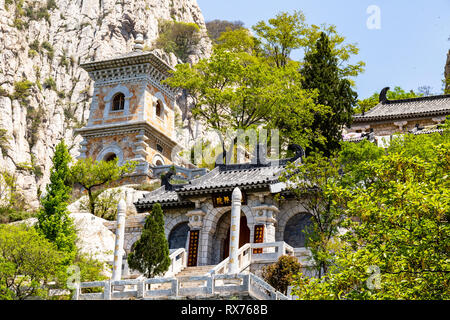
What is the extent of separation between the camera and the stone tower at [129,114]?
47688mm

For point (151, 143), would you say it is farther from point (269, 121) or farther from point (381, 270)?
point (381, 270)

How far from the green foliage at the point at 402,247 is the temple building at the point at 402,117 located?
32547mm

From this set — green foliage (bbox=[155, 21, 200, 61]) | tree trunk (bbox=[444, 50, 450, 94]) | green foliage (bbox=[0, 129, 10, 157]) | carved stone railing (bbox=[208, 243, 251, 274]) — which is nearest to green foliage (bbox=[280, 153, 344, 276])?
carved stone railing (bbox=[208, 243, 251, 274])

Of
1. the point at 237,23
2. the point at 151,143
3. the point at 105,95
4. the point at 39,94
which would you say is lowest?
the point at 151,143

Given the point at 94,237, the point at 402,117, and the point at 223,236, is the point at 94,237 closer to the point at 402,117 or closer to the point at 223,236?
the point at 223,236

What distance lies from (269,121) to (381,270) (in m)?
25.6

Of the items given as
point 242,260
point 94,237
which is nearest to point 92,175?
point 94,237

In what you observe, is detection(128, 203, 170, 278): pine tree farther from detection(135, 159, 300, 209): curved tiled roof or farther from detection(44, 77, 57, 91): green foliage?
detection(44, 77, 57, 91): green foliage

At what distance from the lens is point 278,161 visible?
33906 millimetres

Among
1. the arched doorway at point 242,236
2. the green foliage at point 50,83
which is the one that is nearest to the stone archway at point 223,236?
the arched doorway at point 242,236

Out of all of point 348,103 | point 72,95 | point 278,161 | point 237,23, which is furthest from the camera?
point 237,23

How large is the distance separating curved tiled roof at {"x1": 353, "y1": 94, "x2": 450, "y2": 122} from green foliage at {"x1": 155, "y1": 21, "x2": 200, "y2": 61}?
5323 cm

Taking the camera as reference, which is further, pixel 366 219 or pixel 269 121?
pixel 269 121

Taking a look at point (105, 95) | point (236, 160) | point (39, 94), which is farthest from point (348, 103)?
point (39, 94)
